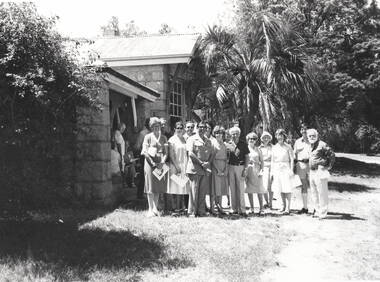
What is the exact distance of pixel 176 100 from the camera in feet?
53.5

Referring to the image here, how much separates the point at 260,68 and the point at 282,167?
521 cm

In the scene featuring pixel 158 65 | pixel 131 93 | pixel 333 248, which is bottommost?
pixel 333 248

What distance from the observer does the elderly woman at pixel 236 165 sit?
29.9 ft

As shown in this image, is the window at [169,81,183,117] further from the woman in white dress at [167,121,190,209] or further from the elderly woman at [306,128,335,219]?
the elderly woman at [306,128,335,219]

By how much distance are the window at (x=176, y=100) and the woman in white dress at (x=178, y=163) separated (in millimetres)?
6919

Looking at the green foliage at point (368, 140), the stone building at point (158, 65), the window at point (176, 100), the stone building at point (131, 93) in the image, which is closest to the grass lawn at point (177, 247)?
the stone building at point (131, 93)

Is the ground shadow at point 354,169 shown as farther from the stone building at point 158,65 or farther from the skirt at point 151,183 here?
the skirt at point 151,183

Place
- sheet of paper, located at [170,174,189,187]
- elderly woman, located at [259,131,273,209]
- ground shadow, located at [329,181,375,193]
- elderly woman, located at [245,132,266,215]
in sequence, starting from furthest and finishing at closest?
1. ground shadow, located at [329,181,375,193]
2. elderly woman, located at [259,131,273,209]
3. elderly woman, located at [245,132,266,215]
4. sheet of paper, located at [170,174,189,187]

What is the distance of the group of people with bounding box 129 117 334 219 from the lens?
8602mm

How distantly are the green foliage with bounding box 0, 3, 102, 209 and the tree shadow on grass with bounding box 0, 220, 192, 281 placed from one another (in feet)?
1.99

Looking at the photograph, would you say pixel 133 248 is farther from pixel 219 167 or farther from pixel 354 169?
pixel 354 169

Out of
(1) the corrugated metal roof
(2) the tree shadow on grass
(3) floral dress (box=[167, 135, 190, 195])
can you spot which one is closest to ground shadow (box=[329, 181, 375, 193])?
(1) the corrugated metal roof

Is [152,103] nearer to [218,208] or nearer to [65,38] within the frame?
[218,208]

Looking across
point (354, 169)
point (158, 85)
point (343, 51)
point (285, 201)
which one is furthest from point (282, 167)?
point (354, 169)
